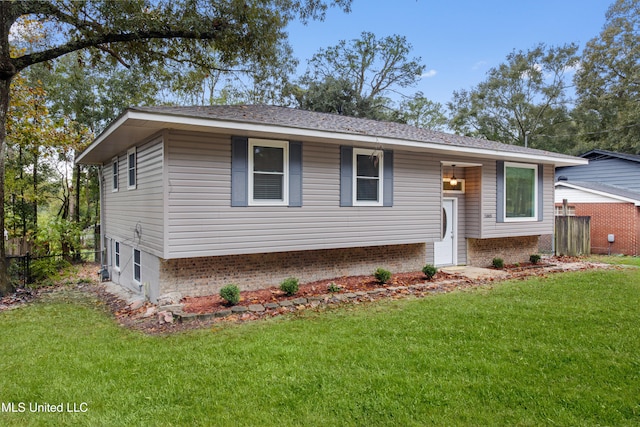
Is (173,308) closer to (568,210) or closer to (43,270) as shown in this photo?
(43,270)

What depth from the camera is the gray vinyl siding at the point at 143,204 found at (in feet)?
21.8

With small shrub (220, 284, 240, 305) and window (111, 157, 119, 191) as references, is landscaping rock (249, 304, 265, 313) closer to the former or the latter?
small shrub (220, 284, 240, 305)

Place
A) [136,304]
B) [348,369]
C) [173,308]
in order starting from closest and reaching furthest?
[348,369]
[173,308]
[136,304]

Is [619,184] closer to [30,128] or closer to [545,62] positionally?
[545,62]

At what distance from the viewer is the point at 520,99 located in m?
30.5

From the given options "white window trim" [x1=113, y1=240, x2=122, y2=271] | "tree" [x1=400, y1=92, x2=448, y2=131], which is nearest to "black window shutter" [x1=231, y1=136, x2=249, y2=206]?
"white window trim" [x1=113, y1=240, x2=122, y2=271]

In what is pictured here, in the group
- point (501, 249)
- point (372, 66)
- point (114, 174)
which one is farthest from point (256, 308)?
point (372, 66)

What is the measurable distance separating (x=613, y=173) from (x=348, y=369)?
20.8 meters

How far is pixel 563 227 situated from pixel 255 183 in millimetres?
12057

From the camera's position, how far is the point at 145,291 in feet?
24.5

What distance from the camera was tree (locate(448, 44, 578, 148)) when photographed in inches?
1161

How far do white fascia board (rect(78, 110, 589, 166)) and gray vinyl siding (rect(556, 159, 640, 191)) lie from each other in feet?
36.6

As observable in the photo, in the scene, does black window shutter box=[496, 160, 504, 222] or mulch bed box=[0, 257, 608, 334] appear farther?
black window shutter box=[496, 160, 504, 222]

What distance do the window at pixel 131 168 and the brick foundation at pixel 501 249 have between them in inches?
354
